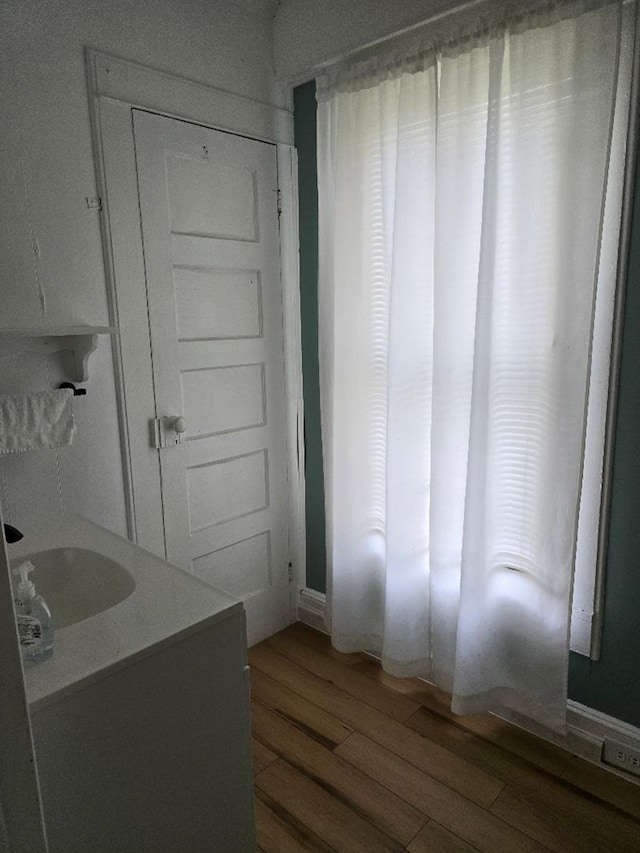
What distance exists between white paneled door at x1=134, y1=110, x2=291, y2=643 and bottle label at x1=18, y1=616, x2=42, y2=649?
1.04 m

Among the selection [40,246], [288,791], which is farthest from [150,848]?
[40,246]

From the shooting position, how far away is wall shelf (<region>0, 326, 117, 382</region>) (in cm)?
150

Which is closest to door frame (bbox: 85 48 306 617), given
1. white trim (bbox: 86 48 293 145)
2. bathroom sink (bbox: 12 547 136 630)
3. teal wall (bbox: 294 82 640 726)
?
white trim (bbox: 86 48 293 145)

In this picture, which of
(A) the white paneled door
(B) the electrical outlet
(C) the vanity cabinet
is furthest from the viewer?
(A) the white paneled door

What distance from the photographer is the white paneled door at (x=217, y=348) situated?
1.93 metres

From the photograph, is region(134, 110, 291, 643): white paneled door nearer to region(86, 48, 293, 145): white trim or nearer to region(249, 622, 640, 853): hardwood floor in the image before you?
region(86, 48, 293, 145): white trim

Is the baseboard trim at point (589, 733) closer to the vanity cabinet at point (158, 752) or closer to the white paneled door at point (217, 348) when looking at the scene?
the vanity cabinet at point (158, 752)

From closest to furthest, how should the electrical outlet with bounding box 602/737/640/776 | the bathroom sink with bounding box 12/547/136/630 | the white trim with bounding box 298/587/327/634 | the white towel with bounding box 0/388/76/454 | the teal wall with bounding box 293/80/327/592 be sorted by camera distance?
the bathroom sink with bounding box 12/547/136/630 < the white towel with bounding box 0/388/76/454 < the electrical outlet with bounding box 602/737/640/776 < the teal wall with bounding box 293/80/327/592 < the white trim with bounding box 298/587/327/634

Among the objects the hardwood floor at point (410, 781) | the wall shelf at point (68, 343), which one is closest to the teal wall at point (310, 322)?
the hardwood floor at point (410, 781)

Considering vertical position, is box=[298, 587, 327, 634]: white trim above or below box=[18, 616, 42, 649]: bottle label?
below

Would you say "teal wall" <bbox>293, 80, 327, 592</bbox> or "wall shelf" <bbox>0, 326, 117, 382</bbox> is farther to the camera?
"teal wall" <bbox>293, 80, 327, 592</bbox>

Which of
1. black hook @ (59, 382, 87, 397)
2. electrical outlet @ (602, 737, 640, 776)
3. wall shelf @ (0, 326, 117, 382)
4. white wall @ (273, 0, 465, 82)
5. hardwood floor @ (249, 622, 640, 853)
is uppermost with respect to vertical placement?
white wall @ (273, 0, 465, 82)

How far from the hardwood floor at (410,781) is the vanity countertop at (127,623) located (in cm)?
84

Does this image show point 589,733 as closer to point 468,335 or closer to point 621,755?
point 621,755
